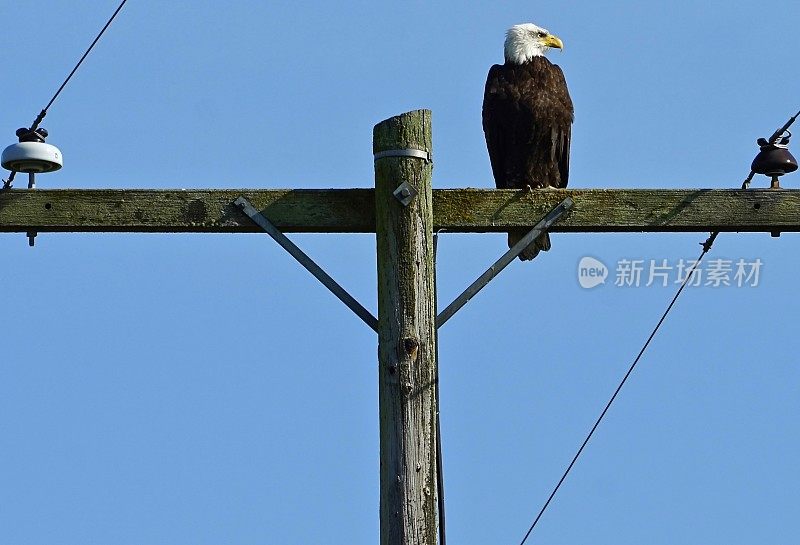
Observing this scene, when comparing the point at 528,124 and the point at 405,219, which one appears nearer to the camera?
the point at 405,219

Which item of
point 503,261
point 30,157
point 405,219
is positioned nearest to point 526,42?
point 503,261

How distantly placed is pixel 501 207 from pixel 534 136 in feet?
Result: 7.96

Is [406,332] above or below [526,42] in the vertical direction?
below

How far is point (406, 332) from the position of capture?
3895 mm

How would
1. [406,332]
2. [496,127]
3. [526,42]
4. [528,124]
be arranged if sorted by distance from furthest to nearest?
[526,42] < [496,127] < [528,124] < [406,332]

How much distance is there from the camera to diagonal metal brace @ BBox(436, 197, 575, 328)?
400cm

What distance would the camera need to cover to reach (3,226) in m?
4.17

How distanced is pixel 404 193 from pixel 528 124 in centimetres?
280

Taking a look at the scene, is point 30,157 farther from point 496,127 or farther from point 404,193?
point 496,127

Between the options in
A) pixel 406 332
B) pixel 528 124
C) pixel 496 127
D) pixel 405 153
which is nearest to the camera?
pixel 406 332

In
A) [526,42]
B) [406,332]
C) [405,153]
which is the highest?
[526,42]

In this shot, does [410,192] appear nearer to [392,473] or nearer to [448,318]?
[448,318]

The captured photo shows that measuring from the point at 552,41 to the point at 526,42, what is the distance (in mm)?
242

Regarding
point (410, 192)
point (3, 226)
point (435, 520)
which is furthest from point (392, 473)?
point (3, 226)
